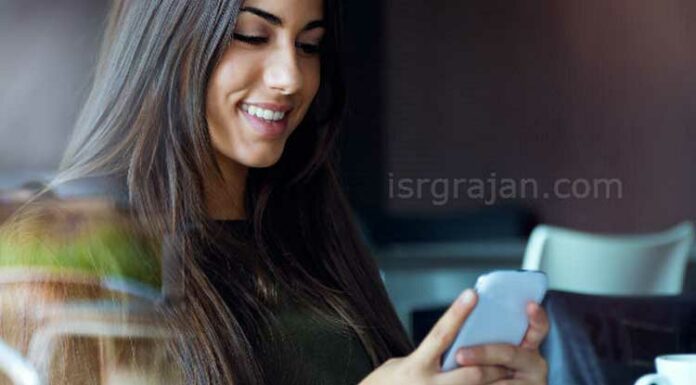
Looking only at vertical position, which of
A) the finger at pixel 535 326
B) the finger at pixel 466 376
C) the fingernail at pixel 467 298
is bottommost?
the finger at pixel 466 376

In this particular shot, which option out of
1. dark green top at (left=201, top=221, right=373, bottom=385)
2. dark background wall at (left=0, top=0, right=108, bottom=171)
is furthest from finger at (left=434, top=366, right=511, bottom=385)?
dark background wall at (left=0, top=0, right=108, bottom=171)

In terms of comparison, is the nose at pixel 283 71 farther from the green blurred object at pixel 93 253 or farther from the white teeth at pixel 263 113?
the green blurred object at pixel 93 253

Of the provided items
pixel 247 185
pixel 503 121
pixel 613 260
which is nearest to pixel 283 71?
pixel 247 185

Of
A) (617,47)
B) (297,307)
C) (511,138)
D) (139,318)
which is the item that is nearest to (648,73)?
(617,47)

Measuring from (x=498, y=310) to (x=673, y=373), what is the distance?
0.24 meters

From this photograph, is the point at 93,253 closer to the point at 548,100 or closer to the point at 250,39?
the point at 250,39

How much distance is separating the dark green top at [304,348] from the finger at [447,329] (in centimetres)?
14

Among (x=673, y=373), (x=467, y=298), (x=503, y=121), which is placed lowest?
(x=673, y=373)

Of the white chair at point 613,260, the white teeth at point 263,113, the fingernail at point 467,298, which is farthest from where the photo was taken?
the white chair at point 613,260

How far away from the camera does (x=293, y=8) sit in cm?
94

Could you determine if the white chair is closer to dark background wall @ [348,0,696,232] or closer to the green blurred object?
dark background wall @ [348,0,696,232]

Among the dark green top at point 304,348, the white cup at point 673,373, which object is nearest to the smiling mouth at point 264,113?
the dark green top at point 304,348

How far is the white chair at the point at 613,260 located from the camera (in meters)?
1.09

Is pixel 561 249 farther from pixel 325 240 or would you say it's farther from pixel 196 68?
pixel 196 68
